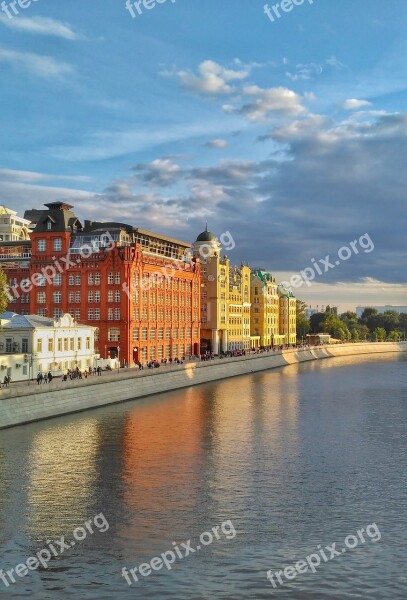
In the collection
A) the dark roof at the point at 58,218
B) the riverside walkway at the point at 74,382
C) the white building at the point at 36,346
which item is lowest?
the riverside walkway at the point at 74,382

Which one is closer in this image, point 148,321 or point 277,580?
point 277,580

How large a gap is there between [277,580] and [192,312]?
10997 centimetres

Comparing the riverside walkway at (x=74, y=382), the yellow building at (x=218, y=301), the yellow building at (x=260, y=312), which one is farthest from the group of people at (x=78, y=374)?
the yellow building at (x=260, y=312)

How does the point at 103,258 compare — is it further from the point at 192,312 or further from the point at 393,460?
the point at 393,460

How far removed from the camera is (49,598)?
2559cm

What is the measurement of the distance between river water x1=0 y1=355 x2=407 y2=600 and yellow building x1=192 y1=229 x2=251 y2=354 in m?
85.1

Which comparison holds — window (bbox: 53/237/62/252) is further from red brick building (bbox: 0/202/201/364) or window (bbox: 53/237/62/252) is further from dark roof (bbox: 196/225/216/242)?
dark roof (bbox: 196/225/216/242)

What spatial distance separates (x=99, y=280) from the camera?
108938 millimetres

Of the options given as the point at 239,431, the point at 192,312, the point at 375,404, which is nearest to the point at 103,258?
the point at 192,312

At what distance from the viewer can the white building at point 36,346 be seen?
78500mm

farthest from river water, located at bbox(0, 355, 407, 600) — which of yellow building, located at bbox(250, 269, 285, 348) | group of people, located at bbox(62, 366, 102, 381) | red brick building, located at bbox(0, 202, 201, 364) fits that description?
yellow building, located at bbox(250, 269, 285, 348)

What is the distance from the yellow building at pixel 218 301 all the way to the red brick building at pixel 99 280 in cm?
2948

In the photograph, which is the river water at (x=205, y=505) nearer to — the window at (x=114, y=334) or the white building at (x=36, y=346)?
the white building at (x=36, y=346)

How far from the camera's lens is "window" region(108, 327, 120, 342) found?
10681 centimetres
